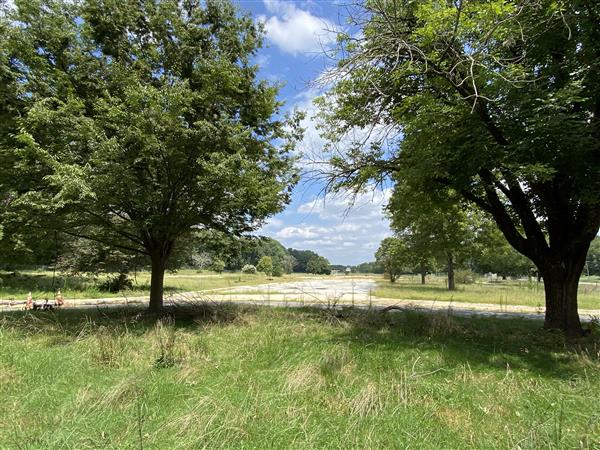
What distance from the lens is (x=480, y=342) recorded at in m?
8.98

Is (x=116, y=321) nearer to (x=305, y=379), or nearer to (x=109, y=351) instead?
(x=109, y=351)

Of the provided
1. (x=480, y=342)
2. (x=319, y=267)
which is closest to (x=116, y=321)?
(x=480, y=342)

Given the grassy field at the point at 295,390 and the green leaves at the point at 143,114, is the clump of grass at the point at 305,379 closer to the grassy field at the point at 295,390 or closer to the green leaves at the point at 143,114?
the grassy field at the point at 295,390

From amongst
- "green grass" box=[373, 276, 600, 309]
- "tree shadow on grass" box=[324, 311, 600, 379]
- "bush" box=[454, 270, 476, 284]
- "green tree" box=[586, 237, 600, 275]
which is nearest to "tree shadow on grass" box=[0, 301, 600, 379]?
"tree shadow on grass" box=[324, 311, 600, 379]

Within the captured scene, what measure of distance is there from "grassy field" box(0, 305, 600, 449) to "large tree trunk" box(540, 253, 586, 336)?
0.53 metres

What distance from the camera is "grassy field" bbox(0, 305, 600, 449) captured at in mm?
4023

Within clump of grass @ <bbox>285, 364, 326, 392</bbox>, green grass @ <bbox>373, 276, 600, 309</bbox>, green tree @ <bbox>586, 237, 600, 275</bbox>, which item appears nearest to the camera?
clump of grass @ <bbox>285, 364, 326, 392</bbox>

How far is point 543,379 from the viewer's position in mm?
6164

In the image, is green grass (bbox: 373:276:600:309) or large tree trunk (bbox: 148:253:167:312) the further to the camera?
green grass (bbox: 373:276:600:309)

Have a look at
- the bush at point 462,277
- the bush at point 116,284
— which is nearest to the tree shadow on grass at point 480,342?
the bush at point 116,284

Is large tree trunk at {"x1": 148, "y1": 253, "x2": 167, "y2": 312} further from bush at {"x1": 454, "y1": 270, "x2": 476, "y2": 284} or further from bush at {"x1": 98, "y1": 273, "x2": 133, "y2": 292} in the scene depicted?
bush at {"x1": 454, "y1": 270, "x2": 476, "y2": 284}

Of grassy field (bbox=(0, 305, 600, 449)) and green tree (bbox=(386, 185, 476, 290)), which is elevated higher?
green tree (bbox=(386, 185, 476, 290))

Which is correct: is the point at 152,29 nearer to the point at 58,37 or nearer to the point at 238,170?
the point at 58,37

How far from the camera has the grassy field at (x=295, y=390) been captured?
4.02 metres
